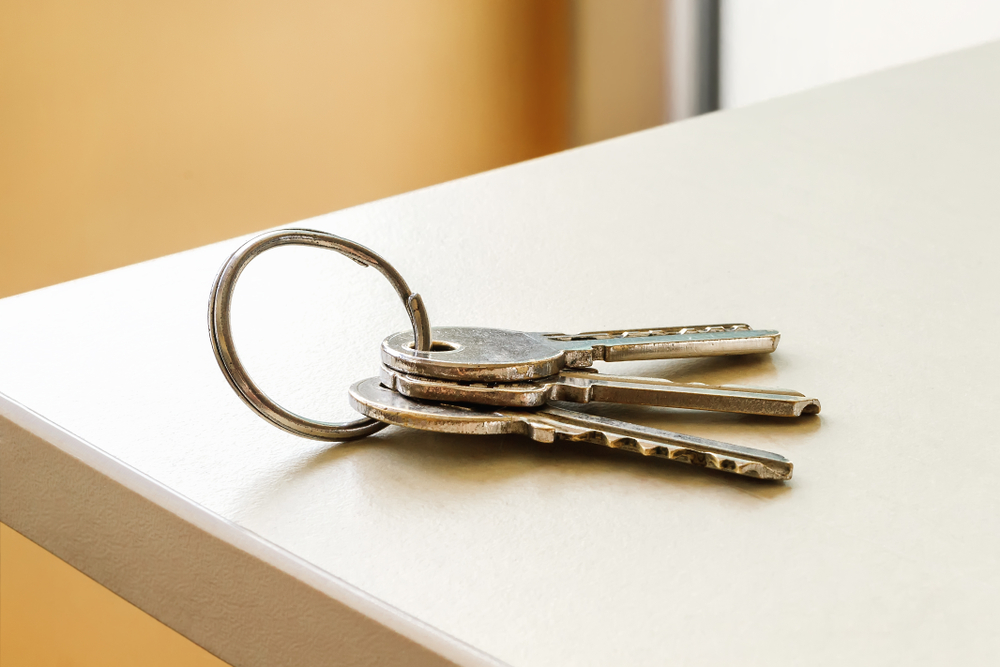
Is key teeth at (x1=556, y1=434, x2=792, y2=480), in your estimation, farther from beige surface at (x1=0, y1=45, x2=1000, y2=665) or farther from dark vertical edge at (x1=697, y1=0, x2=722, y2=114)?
dark vertical edge at (x1=697, y1=0, x2=722, y2=114)

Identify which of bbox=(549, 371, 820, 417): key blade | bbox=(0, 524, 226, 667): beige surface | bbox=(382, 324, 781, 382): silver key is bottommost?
bbox=(0, 524, 226, 667): beige surface

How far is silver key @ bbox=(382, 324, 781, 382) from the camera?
1.16 feet

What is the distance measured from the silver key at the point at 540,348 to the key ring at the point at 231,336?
2cm

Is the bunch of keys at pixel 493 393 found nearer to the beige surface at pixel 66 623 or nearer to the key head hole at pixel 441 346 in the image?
the key head hole at pixel 441 346

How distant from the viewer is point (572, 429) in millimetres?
343

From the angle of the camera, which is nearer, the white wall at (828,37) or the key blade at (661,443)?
the key blade at (661,443)

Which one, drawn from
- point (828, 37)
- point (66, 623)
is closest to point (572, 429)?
point (66, 623)

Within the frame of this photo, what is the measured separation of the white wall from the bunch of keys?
2.11 meters

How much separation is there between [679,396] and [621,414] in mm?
26

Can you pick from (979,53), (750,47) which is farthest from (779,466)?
(750,47)

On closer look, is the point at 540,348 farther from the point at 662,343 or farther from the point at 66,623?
the point at 66,623

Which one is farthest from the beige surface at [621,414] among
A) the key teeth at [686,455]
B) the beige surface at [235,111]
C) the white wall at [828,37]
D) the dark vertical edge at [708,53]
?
the dark vertical edge at [708,53]

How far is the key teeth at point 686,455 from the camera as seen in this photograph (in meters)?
0.33

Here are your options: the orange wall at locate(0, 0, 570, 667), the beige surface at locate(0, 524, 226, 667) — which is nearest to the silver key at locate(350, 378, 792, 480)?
the beige surface at locate(0, 524, 226, 667)
